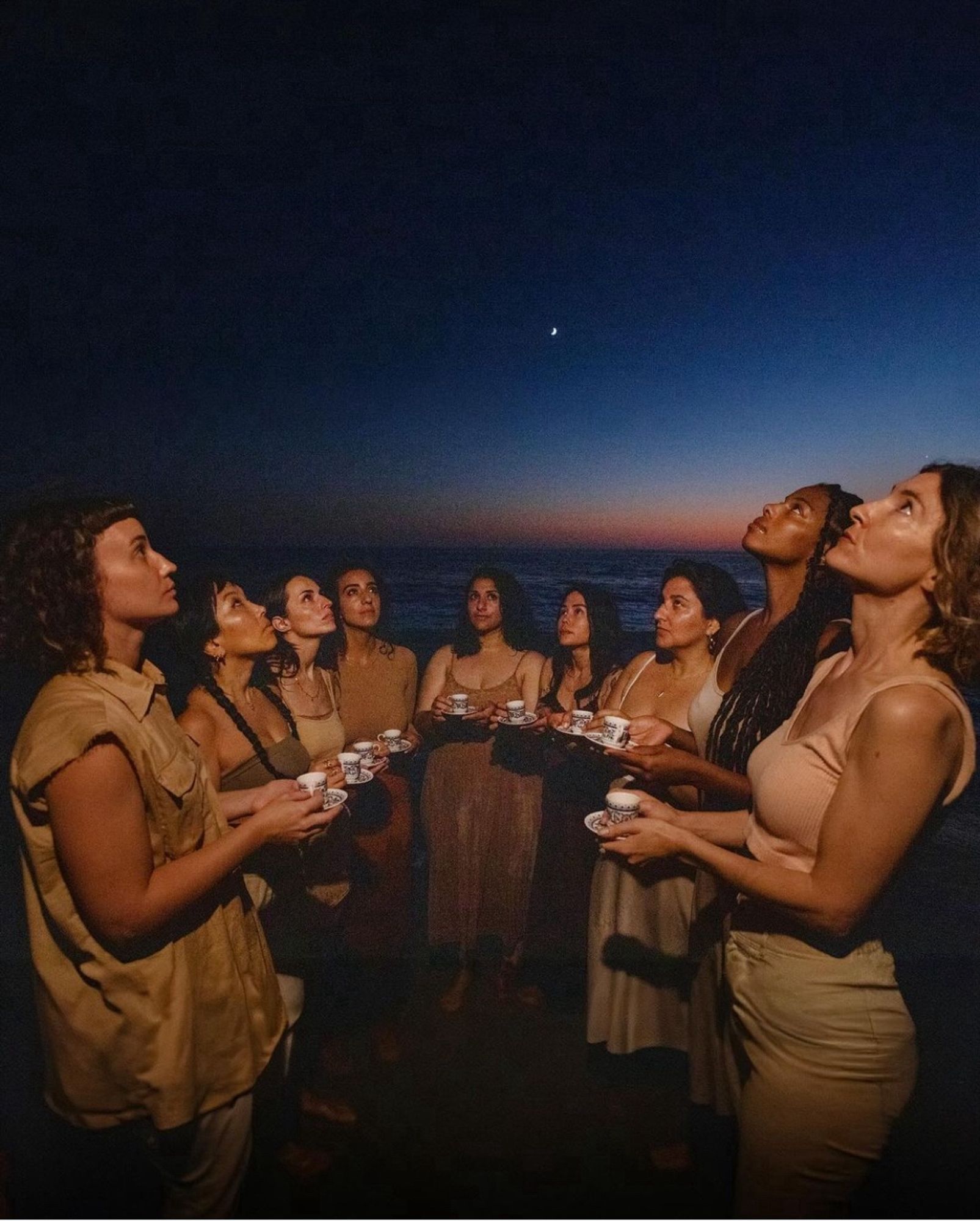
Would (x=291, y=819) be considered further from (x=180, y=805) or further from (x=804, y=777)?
(x=804, y=777)

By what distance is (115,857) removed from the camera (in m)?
1.49

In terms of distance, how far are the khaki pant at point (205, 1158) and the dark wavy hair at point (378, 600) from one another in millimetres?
1497

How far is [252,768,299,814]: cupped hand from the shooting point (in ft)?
6.53

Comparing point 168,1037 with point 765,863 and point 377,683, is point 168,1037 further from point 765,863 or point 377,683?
point 765,863

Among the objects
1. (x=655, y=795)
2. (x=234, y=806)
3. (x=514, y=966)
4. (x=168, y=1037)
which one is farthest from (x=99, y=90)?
(x=514, y=966)

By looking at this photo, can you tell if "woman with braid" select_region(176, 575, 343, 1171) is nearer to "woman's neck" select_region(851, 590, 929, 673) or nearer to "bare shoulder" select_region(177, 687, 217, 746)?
"bare shoulder" select_region(177, 687, 217, 746)

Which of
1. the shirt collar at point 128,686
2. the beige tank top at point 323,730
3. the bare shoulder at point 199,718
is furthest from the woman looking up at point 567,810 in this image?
the shirt collar at point 128,686

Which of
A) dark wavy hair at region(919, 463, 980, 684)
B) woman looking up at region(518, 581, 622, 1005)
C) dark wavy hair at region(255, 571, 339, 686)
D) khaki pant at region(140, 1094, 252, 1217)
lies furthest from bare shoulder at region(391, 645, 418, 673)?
dark wavy hair at region(919, 463, 980, 684)

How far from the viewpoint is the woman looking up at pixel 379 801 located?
247cm

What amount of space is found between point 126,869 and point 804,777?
1.69 metres

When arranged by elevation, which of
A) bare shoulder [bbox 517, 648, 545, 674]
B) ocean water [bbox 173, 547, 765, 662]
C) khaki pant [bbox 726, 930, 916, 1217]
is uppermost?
ocean water [bbox 173, 547, 765, 662]

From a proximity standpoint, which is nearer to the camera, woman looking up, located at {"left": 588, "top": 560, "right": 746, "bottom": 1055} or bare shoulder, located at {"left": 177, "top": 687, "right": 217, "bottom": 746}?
bare shoulder, located at {"left": 177, "top": 687, "right": 217, "bottom": 746}

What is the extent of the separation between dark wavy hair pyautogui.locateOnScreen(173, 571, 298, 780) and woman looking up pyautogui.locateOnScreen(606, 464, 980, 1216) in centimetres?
129

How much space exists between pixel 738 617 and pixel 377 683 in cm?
142
